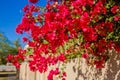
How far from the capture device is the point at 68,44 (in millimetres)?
7996

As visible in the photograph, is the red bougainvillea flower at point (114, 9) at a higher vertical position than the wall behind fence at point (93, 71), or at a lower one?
higher

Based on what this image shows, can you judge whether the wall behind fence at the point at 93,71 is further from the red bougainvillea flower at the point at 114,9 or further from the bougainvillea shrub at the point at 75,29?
the red bougainvillea flower at the point at 114,9

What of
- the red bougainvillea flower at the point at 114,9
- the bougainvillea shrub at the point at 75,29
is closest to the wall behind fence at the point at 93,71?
the bougainvillea shrub at the point at 75,29

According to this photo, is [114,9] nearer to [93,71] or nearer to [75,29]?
[75,29]

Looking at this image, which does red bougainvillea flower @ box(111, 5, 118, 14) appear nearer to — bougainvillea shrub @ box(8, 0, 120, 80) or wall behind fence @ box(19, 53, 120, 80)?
bougainvillea shrub @ box(8, 0, 120, 80)

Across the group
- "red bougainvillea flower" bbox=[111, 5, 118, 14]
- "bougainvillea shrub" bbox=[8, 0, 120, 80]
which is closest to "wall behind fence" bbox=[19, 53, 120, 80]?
"bougainvillea shrub" bbox=[8, 0, 120, 80]

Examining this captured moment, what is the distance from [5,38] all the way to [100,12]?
4375 centimetres

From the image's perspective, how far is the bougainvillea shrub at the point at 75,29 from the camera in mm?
6311

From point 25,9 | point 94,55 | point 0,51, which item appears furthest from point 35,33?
point 0,51

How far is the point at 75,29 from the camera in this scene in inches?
249

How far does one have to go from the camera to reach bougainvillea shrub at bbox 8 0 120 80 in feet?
20.7

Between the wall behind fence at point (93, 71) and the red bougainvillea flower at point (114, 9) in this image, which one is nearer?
the red bougainvillea flower at point (114, 9)

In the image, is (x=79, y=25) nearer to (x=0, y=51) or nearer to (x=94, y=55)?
(x=94, y=55)

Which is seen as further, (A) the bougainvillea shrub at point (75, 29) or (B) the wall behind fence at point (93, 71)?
(B) the wall behind fence at point (93, 71)
